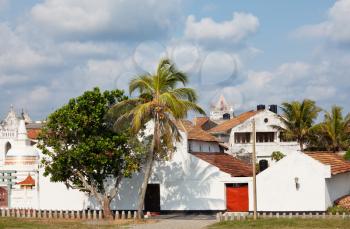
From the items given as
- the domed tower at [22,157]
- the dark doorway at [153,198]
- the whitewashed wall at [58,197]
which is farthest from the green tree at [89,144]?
the domed tower at [22,157]

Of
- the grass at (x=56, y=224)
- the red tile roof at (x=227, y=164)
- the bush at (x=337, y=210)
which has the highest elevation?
the red tile roof at (x=227, y=164)

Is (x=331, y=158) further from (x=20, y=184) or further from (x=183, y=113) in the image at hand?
(x=20, y=184)

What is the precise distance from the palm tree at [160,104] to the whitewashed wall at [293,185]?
246 inches

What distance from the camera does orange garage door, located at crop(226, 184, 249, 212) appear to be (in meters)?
35.7

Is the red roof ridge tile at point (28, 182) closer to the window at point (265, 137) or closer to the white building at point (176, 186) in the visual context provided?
the white building at point (176, 186)

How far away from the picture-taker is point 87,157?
3294 cm

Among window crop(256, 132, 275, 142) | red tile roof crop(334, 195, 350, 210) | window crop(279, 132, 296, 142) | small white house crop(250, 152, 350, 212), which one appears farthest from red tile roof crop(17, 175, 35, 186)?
window crop(256, 132, 275, 142)

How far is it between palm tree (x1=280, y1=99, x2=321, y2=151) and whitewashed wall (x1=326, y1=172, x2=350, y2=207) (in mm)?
17283

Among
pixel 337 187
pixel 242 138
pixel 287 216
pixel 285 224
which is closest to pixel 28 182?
pixel 287 216

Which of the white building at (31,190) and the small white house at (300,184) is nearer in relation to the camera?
the small white house at (300,184)

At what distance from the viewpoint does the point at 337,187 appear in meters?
35.7

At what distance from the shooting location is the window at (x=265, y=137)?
64.2 meters

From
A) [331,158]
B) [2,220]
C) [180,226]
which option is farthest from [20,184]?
[331,158]

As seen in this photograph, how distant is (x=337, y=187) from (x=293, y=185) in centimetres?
332
